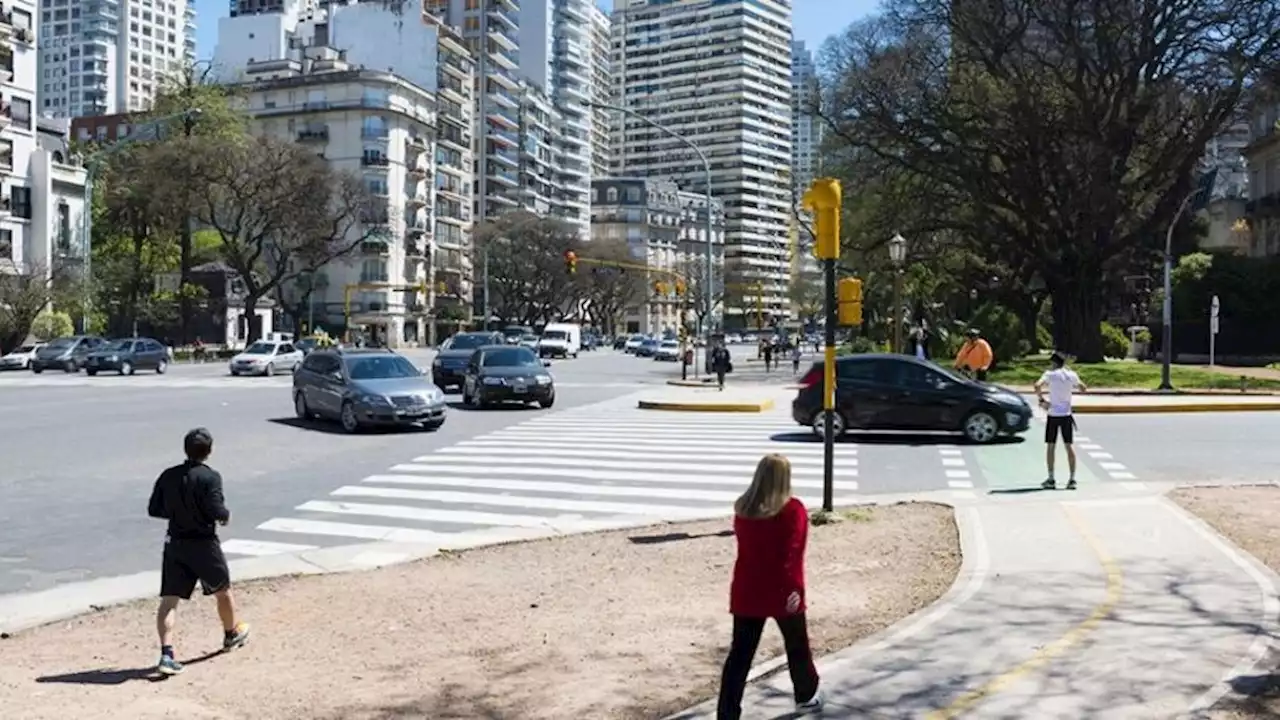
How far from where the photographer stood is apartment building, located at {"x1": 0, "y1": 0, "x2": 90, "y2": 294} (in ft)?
226

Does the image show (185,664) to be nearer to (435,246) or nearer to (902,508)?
(902,508)

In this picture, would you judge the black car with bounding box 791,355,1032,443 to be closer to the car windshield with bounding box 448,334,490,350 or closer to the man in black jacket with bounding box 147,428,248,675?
the man in black jacket with bounding box 147,428,248,675

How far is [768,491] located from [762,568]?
1.23 ft

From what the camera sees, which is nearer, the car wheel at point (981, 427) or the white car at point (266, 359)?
the car wheel at point (981, 427)

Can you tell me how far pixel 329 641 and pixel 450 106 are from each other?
115973 millimetres

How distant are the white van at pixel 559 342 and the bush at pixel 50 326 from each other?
25.2m

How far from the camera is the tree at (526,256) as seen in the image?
108500 millimetres

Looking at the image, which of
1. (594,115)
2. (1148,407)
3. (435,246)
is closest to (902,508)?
(1148,407)

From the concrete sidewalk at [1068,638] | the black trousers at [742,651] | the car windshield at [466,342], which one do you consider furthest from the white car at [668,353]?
the black trousers at [742,651]

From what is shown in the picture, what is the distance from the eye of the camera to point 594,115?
188 metres

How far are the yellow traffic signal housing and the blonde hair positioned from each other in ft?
21.4

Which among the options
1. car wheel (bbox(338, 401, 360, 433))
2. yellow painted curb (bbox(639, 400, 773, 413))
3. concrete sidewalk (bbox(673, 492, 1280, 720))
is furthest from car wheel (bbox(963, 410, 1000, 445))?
car wheel (bbox(338, 401, 360, 433))

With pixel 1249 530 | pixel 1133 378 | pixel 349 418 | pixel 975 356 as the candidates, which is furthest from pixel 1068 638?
pixel 1133 378

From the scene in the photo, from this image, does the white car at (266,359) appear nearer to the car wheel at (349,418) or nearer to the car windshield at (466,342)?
the car windshield at (466,342)
